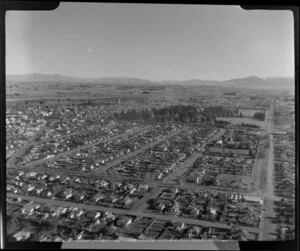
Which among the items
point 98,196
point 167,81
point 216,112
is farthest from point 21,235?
point 216,112

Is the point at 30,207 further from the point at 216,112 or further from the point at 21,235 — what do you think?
the point at 216,112

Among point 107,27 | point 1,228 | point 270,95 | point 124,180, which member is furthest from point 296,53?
point 1,228

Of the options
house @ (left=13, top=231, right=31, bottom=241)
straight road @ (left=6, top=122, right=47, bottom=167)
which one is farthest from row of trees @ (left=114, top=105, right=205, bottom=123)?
house @ (left=13, top=231, right=31, bottom=241)

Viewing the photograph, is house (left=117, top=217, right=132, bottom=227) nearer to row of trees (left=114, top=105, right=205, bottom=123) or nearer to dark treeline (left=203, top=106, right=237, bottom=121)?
row of trees (left=114, top=105, right=205, bottom=123)

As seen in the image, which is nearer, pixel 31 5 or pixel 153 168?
pixel 31 5

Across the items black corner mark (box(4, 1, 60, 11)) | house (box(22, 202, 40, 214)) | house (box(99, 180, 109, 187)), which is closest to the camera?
black corner mark (box(4, 1, 60, 11))

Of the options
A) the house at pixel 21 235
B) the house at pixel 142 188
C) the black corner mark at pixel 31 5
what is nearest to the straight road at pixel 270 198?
the house at pixel 142 188

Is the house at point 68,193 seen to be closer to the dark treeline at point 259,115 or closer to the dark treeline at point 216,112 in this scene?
the dark treeline at point 216,112

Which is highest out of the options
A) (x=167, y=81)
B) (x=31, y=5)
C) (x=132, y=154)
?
(x=31, y=5)
